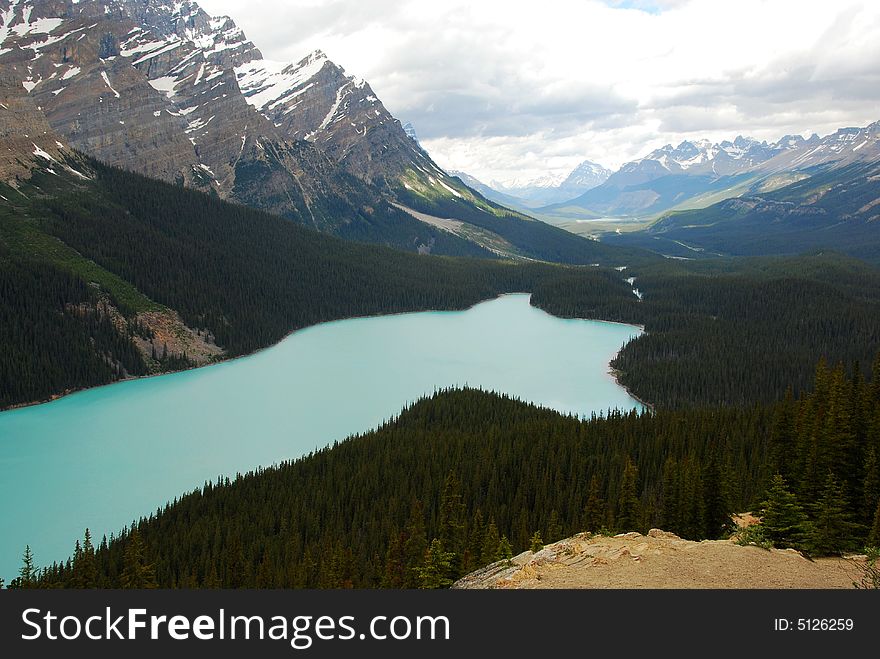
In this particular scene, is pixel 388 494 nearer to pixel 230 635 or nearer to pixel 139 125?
pixel 230 635

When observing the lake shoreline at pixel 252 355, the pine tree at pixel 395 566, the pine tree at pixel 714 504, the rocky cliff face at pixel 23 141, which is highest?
the rocky cliff face at pixel 23 141

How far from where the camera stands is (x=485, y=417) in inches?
2869

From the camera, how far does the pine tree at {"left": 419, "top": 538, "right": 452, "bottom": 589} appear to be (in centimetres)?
2975

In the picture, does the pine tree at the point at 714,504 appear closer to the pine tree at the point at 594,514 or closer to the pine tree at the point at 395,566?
the pine tree at the point at 594,514

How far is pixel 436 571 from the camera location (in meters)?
30.9

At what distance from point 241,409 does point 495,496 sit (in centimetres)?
4181

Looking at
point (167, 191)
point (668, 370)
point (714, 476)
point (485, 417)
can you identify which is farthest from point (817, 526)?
point (167, 191)

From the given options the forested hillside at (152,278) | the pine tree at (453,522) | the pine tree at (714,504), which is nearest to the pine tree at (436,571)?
the pine tree at (453,522)

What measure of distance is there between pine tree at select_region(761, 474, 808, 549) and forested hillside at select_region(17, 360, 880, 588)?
7cm

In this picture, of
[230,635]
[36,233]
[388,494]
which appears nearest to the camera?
[230,635]

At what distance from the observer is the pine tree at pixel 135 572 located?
35.7 metres

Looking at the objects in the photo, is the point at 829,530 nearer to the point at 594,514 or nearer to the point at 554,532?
the point at 554,532

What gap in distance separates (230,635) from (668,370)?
294ft

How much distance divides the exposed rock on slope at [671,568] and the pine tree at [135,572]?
1848 centimetres
